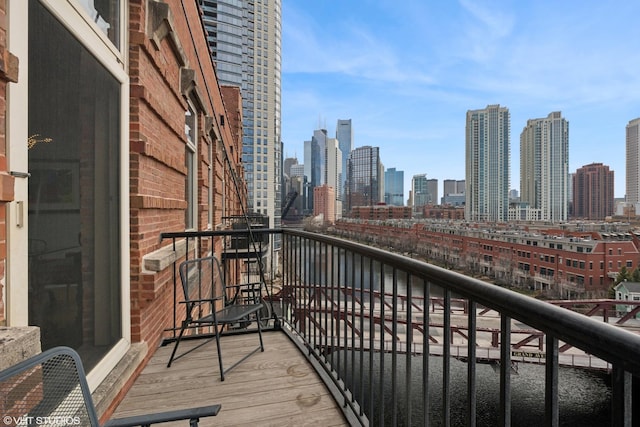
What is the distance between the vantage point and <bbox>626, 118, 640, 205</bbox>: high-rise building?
3891cm

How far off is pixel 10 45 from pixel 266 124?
65.2 metres

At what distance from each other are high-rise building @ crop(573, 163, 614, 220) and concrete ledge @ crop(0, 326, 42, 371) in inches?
2288

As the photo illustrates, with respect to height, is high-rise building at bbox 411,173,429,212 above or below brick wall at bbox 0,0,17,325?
above

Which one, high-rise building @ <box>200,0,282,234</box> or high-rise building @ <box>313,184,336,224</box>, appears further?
high-rise building @ <box>313,184,336,224</box>

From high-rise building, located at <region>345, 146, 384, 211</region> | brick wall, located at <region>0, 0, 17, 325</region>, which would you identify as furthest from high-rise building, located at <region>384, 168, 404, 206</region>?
brick wall, located at <region>0, 0, 17, 325</region>

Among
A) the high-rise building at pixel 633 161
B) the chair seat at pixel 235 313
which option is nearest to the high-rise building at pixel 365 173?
the high-rise building at pixel 633 161

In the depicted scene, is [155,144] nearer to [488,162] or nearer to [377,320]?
[377,320]

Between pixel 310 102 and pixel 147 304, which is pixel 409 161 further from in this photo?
pixel 147 304

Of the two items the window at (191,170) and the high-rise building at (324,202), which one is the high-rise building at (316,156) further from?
the window at (191,170)

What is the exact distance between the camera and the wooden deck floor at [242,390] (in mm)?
1958

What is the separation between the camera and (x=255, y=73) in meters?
64.1

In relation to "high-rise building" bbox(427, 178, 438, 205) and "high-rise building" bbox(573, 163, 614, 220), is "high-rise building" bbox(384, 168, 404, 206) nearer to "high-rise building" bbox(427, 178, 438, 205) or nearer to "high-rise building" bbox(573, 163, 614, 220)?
"high-rise building" bbox(427, 178, 438, 205)

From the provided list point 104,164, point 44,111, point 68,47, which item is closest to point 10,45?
point 44,111

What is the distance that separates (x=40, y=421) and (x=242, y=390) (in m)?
1.60
